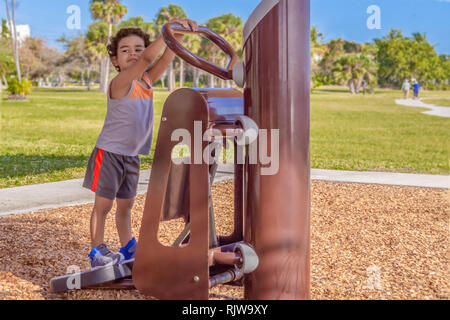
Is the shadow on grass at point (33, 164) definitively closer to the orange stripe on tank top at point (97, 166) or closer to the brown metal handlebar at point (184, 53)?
the orange stripe on tank top at point (97, 166)

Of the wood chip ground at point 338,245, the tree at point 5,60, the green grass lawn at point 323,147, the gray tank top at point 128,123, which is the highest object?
the tree at point 5,60

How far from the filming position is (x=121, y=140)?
3014 millimetres

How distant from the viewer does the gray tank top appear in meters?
2.99

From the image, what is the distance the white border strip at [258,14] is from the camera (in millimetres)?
2441

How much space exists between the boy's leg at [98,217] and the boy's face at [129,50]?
0.71 m

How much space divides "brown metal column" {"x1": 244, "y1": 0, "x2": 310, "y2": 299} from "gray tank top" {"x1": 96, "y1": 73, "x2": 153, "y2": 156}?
69 cm

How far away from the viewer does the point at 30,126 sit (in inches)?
646

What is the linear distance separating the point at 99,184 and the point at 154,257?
22.1 inches

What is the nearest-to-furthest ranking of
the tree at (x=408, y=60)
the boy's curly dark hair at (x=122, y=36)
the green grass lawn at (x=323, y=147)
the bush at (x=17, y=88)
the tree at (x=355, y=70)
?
the boy's curly dark hair at (x=122, y=36)
the green grass lawn at (x=323, y=147)
the bush at (x=17, y=88)
the tree at (x=355, y=70)
the tree at (x=408, y=60)

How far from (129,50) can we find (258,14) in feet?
2.91

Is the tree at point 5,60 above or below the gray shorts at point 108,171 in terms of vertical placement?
above

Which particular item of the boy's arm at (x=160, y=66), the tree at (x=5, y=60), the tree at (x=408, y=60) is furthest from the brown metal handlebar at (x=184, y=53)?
the tree at (x=408, y=60)

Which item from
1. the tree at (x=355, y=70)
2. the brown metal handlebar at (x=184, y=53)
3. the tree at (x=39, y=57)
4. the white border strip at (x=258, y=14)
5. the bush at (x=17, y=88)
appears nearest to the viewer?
the white border strip at (x=258, y=14)

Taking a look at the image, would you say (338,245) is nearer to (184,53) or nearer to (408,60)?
(184,53)
